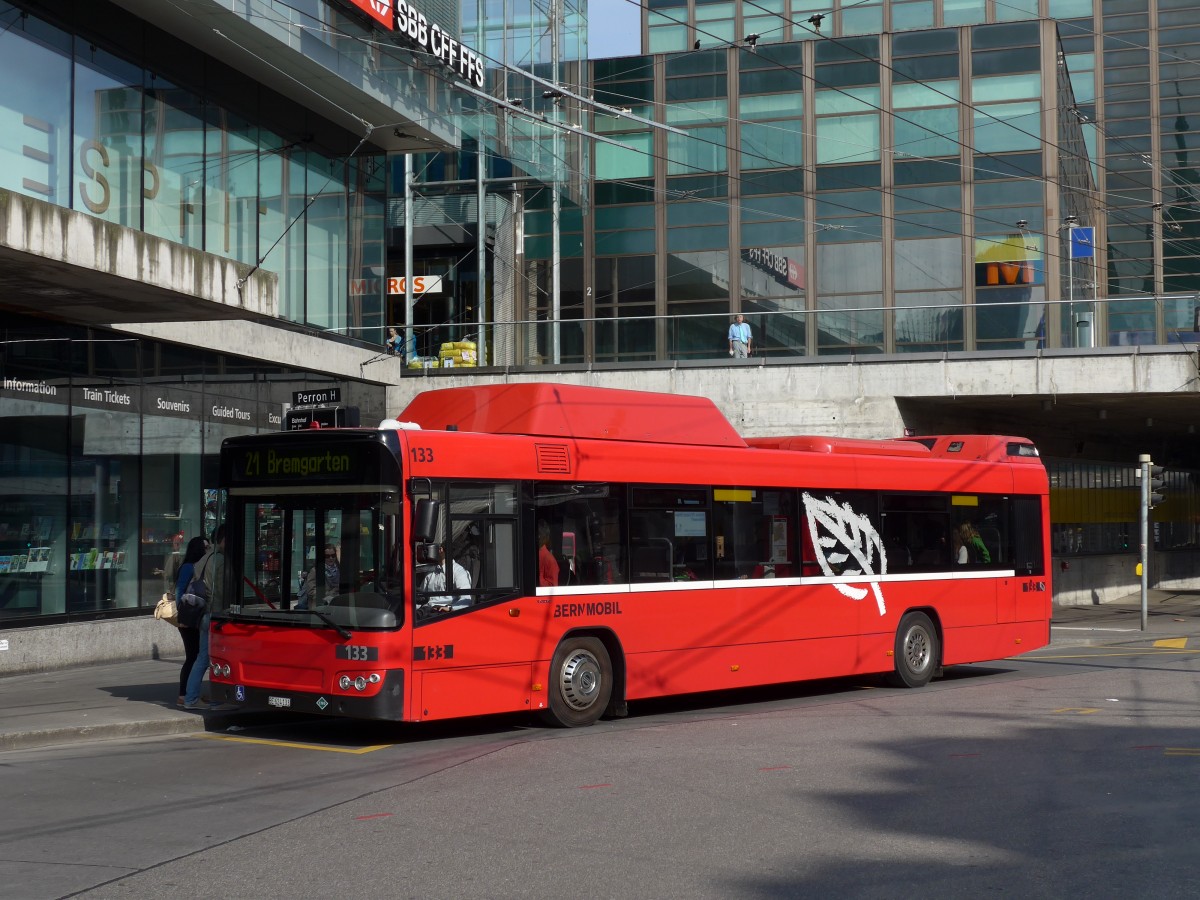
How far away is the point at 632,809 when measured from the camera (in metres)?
8.52

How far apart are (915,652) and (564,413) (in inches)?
245

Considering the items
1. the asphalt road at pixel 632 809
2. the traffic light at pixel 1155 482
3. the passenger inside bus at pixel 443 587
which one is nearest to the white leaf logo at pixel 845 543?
the asphalt road at pixel 632 809

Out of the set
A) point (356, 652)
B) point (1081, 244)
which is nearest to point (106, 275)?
point (356, 652)

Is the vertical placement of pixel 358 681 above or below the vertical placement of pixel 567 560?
below

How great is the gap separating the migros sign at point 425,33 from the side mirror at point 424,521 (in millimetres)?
11797

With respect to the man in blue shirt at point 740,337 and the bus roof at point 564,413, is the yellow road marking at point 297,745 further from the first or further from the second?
the man in blue shirt at point 740,337

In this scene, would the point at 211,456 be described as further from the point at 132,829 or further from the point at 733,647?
the point at 132,829

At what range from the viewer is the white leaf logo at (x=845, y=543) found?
15.3m

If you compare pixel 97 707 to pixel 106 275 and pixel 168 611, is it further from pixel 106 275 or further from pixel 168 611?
pixel 106 275

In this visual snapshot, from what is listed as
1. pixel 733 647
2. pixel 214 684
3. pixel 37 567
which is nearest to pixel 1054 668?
pixel 733 647

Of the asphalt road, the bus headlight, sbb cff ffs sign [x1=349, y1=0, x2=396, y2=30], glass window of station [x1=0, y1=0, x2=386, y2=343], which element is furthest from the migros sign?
the bus headlight

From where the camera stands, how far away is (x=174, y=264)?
14.9 meters

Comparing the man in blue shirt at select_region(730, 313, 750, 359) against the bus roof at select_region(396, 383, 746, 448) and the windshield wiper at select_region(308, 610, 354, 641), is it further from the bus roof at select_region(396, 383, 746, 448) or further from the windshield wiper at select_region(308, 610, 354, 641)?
the windshield wiper at select_region(308, 610, 354, 641)

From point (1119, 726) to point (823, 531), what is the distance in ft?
13.0
